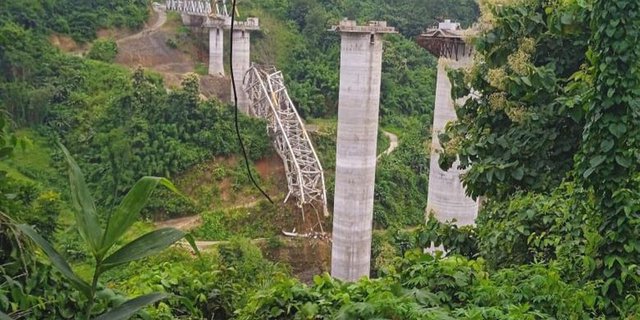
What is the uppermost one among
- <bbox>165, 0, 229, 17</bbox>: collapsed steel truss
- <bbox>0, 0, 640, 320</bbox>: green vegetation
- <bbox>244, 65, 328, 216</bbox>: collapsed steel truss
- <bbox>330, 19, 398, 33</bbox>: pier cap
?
<bbox>165, 0, 229, 17</bbox>: collapsed steel truss

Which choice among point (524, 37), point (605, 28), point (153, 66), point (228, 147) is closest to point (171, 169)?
point (228, 147)

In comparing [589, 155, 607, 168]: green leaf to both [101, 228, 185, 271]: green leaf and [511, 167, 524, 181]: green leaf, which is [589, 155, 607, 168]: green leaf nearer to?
[511, 167, 524, 181]: green leaf

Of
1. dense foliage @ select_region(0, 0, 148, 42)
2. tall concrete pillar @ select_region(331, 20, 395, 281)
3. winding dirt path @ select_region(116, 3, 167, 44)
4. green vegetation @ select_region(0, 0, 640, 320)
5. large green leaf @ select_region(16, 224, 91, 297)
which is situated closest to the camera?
large green leaf @ select_region(16, 224, 91, 297)

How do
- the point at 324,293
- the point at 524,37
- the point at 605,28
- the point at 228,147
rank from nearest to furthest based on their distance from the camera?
the point at 324,293 < the point at 605,28 < the point at 524,37 < the point at 228,147

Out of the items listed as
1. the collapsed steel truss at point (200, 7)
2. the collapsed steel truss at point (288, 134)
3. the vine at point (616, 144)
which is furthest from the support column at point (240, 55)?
the vine at point (616, 144)

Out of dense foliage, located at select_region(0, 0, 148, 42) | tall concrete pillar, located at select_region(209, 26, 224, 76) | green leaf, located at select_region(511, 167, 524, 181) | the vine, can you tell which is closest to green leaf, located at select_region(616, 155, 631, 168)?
the vine

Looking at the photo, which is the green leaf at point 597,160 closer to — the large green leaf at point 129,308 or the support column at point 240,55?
the large green leaf at point 129,308

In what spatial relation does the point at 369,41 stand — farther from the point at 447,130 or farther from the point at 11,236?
the point at 11,236
